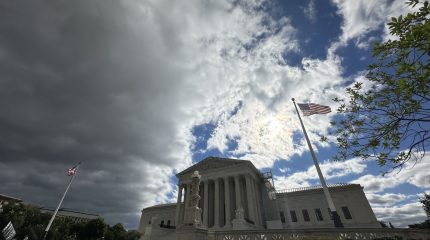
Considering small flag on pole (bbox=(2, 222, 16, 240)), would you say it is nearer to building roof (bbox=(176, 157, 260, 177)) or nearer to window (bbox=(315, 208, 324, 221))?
building roof (bbox=(176, 157, 260, 177))

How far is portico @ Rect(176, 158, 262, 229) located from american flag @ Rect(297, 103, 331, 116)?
2439 centimetres

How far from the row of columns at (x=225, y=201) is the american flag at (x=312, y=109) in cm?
2475

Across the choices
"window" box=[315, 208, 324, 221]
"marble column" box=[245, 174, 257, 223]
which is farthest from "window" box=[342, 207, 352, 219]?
"marble column" box=[245, 174, 257, 223]

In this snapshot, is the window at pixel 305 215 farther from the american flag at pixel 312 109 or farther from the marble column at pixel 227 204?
the american flag at pixel 312 109

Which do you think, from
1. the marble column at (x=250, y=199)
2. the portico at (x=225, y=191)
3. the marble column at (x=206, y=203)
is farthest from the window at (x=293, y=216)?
the marble column at (x=206, y=203)

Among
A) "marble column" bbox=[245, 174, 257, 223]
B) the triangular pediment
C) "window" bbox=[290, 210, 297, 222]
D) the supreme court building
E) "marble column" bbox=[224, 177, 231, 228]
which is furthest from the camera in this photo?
the triangular pediment

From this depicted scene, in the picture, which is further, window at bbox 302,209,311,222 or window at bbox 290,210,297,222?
window at bbox 290,210,297,222

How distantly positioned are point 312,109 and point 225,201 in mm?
29353

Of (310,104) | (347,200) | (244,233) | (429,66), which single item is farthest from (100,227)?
(347,200)

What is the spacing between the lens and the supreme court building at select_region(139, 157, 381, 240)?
38281mm

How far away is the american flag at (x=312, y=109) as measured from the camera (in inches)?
741

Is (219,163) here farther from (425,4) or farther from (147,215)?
(425,4)

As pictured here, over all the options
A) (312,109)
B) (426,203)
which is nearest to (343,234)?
(312,109)

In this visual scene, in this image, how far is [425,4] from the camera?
4215 mm
